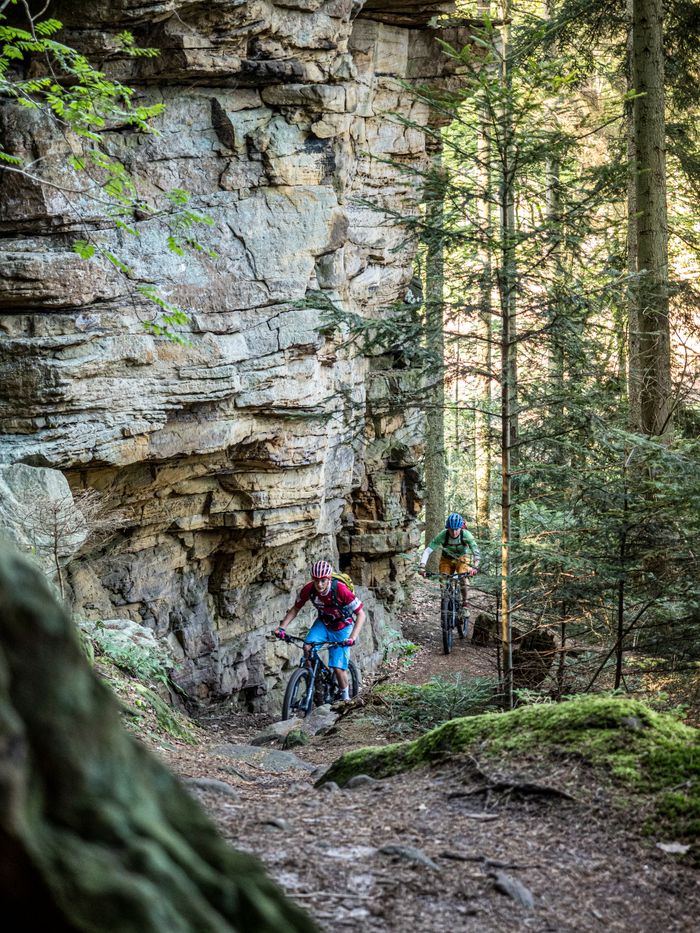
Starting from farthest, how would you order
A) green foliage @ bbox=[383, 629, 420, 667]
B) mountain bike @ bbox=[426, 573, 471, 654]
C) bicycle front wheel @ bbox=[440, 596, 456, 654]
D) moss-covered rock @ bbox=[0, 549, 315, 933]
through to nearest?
green foliage @ bbox=[383, 629, 420, 667] < bicycle front wheel @ bbox=[440, 596, 456, 654] < mountain bike @ bbox=[426, 573, 471, 654] < moss-covered rock @ bbox=[0, 549, 315, 933]

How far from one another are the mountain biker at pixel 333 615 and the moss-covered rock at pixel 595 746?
446 cm

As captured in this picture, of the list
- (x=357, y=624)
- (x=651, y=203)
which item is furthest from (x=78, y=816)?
(x=651, y=203)

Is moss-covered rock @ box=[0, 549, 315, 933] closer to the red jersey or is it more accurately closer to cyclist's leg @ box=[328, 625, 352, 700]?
the red jersey

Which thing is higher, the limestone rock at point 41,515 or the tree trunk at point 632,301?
the tree trunk at point 632,301

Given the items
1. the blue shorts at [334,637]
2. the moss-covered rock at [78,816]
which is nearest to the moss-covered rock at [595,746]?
the moss-covered rock at [78,816]

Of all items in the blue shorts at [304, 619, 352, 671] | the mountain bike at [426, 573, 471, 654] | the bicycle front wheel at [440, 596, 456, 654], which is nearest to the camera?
the blue shorts at [304, 619, 352, 671]

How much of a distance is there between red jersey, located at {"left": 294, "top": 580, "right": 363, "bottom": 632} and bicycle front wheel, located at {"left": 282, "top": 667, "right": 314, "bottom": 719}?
2.26 ft

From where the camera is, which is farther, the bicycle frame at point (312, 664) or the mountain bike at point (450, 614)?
the mountain bike at point (450, 614)

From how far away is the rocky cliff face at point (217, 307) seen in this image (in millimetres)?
9656

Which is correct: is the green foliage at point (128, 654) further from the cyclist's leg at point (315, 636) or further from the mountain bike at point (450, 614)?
the mountain bike at point (450, 614)

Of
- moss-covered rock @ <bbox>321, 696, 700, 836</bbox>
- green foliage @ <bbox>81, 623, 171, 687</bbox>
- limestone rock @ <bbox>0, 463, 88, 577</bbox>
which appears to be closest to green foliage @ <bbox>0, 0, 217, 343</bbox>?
limestone rock @ <bbox>0, 463, 88, 577</bbox>

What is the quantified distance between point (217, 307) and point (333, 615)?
443cm

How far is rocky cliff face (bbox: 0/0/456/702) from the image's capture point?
9.66 m

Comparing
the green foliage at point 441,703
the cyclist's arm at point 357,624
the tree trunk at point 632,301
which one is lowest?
the green foliage at point 441,703
